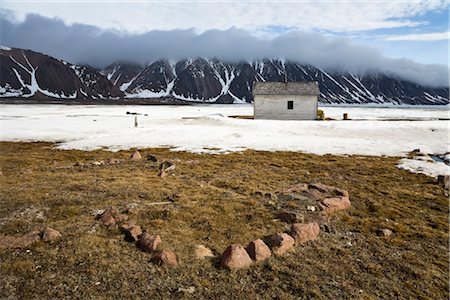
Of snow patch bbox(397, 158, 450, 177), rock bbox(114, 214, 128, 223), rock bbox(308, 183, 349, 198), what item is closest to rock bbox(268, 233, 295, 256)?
rock bbox(114, 214, 128, 223)

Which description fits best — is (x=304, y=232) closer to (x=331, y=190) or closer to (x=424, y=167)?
(x=331, y=190)

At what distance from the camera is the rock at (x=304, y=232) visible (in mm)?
8344

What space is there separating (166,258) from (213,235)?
6.11 ft

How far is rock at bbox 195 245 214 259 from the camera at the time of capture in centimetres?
751

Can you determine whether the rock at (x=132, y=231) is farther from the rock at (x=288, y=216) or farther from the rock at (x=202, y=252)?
the rock at (x=288, y=216)

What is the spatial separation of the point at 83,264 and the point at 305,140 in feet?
76.0

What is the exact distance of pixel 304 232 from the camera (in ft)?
27.9

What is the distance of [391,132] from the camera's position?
108 ft

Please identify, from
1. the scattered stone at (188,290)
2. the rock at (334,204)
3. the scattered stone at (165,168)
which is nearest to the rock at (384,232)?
the rock at (334,204)

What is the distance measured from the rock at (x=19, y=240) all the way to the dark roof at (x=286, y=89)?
47.8 m

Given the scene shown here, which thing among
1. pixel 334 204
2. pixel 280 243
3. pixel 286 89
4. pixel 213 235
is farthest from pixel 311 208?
pixel 286 89

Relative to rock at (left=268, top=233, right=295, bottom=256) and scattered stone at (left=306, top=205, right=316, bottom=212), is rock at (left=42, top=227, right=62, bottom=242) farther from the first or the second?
scattered stone at (left=306, top=205, right=316, bottom=212)

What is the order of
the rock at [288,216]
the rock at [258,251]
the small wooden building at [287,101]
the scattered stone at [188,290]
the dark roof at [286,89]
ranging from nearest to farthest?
the scattered stone at [188,290] < the rock at [258,251] < the rock at [288,216] < the small wooden building at [287,101] < the dark roof at [286,89]

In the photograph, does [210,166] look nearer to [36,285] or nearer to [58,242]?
[58,242]
